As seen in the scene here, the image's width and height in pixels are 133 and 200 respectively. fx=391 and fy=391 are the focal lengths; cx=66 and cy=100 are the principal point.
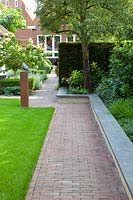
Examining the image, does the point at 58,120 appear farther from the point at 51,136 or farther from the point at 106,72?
the point at 106,72

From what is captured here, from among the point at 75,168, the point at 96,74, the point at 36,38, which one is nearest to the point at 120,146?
the point at 75,168

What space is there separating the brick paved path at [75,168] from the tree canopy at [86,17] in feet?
18.5

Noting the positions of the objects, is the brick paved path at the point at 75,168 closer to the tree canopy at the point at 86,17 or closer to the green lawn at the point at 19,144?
the green lawn at the point at 19,144

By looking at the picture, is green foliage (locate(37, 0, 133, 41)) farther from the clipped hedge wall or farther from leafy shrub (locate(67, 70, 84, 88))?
leafy shrub (locate(67, 70, 84, 88))

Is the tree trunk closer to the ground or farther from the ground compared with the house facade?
closer to the ground

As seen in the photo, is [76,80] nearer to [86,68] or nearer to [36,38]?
[86,68]

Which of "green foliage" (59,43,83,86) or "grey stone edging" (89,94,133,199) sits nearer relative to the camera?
"grey stone edging" (89,94,133,199)

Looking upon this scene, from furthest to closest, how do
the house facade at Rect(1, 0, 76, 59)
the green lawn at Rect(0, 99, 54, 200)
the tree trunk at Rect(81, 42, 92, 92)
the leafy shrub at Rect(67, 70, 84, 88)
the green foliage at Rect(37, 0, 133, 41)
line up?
the house facade at Rect(1, 0, 76, 59)
the leafy shrub at Rect(67, 70, 84, 88)
the tree trunk at Rect(81, 42, 92, 92)
the green foliage at Rect(37, 0, 133, 41)
the green lawn at Rect(0, 99, 54, 200)

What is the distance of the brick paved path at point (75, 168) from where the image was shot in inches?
192

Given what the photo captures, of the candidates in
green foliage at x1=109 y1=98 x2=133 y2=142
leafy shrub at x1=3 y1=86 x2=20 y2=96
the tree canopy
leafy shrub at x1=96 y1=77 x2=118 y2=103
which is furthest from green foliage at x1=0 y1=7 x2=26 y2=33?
green foliage at x1=109 y1=98 x2=133 y2=142

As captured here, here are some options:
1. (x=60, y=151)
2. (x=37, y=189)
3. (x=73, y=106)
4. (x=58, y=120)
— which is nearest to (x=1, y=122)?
(x=58, y=120)

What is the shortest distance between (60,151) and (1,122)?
3.23 metres

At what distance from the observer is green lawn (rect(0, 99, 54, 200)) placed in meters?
5.13

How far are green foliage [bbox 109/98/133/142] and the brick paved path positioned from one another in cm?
56
